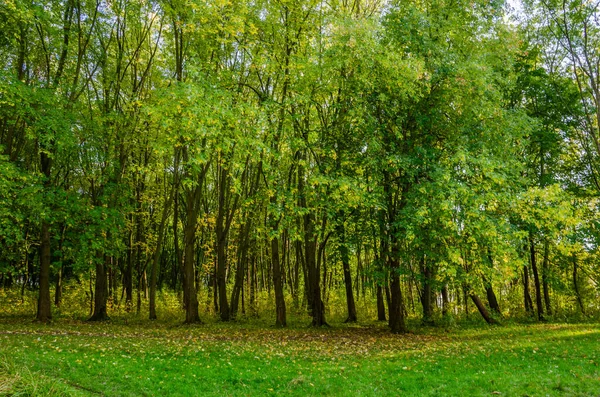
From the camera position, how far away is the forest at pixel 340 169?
37.1ft

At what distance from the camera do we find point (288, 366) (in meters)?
11.6

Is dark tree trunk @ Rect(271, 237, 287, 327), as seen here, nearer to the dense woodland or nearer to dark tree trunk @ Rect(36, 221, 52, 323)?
the dense woodland

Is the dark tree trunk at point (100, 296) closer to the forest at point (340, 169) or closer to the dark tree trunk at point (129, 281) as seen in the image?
the forest at point (340, 169)

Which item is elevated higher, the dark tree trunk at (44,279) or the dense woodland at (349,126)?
the dense woodland at (349,126)

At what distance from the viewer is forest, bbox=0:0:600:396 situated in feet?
37.1

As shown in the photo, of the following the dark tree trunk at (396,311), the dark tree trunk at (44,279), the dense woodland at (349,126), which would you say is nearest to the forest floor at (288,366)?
the dark tree trunk at (396,311)

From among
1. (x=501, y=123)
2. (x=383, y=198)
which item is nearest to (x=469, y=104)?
(x=501, y=123)

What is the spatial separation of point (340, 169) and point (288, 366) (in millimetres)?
8684

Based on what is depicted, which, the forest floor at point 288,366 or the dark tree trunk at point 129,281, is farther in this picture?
the dark tree trunk at point 129,281

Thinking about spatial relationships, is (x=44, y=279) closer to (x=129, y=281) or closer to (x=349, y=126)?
(x=129, y=281)

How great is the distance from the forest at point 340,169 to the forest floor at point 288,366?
91 mm

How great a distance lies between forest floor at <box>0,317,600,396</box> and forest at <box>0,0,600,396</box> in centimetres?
9

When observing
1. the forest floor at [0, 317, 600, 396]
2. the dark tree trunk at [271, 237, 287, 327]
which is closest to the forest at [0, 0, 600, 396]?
the forest floor at [0, 317, 600, 396]

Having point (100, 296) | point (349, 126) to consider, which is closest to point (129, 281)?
point (100, 296)
